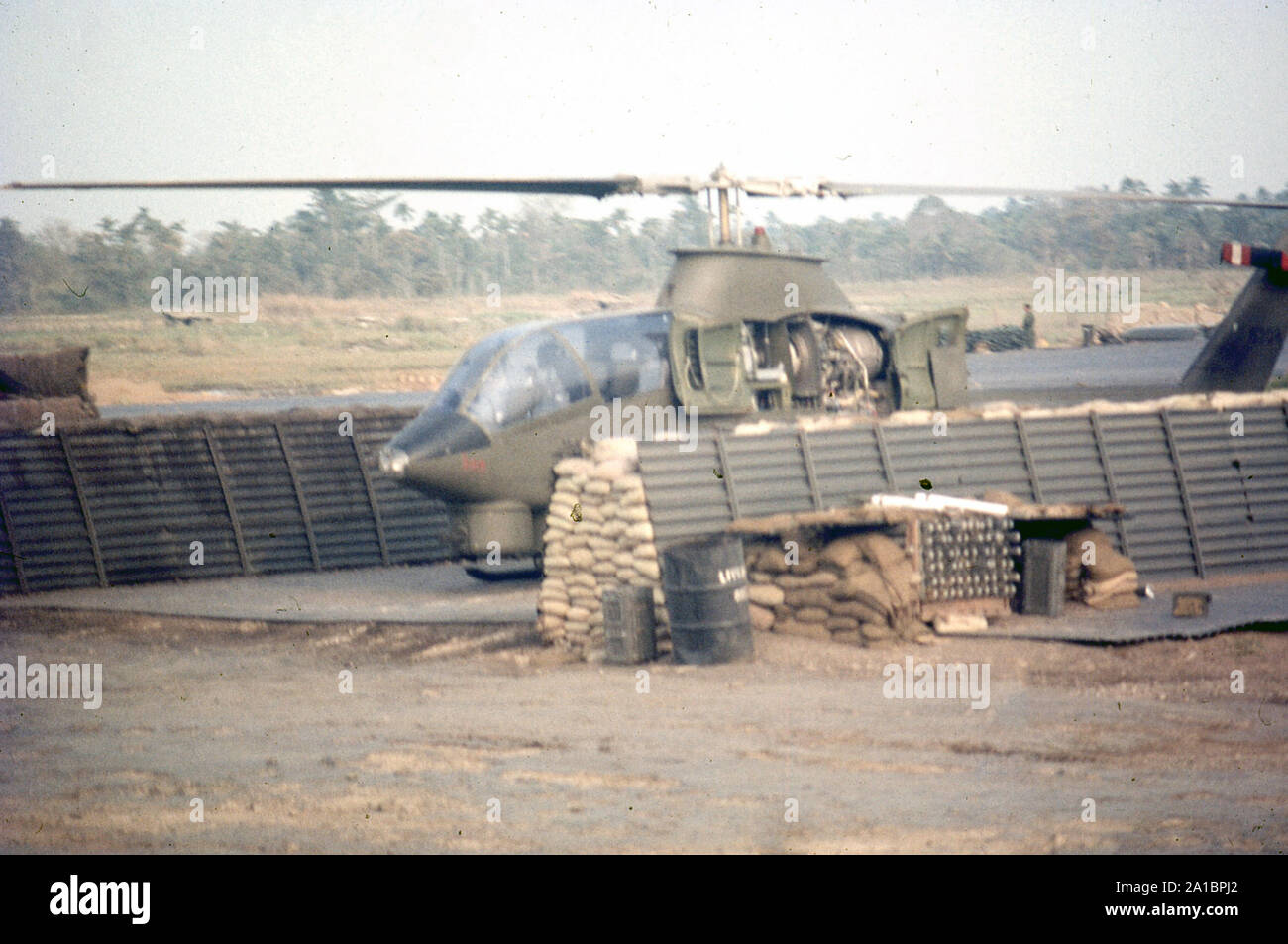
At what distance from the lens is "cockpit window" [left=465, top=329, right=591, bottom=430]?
651 inches

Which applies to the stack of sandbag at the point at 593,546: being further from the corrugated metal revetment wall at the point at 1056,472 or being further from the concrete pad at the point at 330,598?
the concrete pad at the point at 330,598

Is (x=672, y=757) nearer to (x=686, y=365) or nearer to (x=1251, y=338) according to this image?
(x=686, y=365)

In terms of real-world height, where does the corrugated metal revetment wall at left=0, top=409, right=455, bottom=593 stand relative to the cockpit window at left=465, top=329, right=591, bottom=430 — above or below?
below

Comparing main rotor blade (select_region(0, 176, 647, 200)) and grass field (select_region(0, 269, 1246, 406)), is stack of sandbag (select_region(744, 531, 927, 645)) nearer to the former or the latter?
main rotor blade (select_region(0, 176, 647, 200))

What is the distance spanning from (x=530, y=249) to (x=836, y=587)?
286ft

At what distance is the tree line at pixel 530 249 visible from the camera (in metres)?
75.6

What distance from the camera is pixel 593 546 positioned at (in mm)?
14625

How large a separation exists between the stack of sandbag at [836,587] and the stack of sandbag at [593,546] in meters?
1.00

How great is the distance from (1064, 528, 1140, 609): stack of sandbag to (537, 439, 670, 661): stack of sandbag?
13.3 feet

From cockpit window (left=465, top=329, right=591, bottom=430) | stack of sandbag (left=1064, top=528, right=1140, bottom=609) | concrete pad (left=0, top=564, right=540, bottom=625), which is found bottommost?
concrete pad (left=0, top=564, right=540, bottom=625)

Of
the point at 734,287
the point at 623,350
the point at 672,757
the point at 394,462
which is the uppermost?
the point at 734,287

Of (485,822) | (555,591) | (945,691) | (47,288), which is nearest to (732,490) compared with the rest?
(555,591)

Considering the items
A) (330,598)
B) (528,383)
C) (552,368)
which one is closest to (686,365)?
(552,368)

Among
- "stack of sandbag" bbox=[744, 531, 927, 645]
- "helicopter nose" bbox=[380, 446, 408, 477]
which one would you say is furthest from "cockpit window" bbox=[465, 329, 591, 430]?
"stack of sandbag" bbox=[744, 531, 927, 645]
